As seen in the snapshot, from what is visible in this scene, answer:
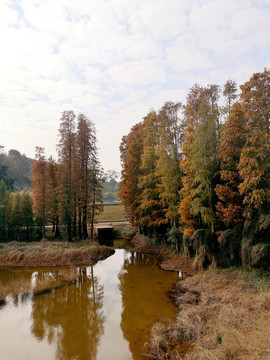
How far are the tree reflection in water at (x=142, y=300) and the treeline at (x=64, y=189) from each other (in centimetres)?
876

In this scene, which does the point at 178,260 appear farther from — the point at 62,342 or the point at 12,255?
the point at 12,255

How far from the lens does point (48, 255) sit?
2100cm

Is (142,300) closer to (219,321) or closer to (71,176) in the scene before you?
(219,321)

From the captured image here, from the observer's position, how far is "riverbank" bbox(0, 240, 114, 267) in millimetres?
20609

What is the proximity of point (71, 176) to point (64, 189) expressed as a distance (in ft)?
5.08

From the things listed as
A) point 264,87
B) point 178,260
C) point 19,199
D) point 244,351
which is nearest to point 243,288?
point 244,351

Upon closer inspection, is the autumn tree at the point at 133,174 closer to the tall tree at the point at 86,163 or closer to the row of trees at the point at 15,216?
the tall tree at the point at 86,163

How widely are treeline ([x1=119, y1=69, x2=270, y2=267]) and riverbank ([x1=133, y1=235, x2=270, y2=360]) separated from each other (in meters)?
1.53

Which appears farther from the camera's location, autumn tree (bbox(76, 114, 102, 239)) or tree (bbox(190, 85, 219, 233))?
autumn tree (bbox(76, 114, 102, 239))

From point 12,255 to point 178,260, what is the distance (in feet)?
47.1

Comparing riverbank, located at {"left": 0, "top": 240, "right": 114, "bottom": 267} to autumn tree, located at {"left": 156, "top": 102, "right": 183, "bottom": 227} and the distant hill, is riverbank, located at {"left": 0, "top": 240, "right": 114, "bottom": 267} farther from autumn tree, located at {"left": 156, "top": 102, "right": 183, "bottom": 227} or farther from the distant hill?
the distant hill

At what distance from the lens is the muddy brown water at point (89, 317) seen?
8594 millimetres

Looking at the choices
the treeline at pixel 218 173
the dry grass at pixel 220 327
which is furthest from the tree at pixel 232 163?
the dry grass at pixel 220 327

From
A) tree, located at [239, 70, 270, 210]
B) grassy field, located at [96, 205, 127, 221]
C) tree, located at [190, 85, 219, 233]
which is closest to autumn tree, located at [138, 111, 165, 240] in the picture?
tree, located at [190, 85, 219, 233]
